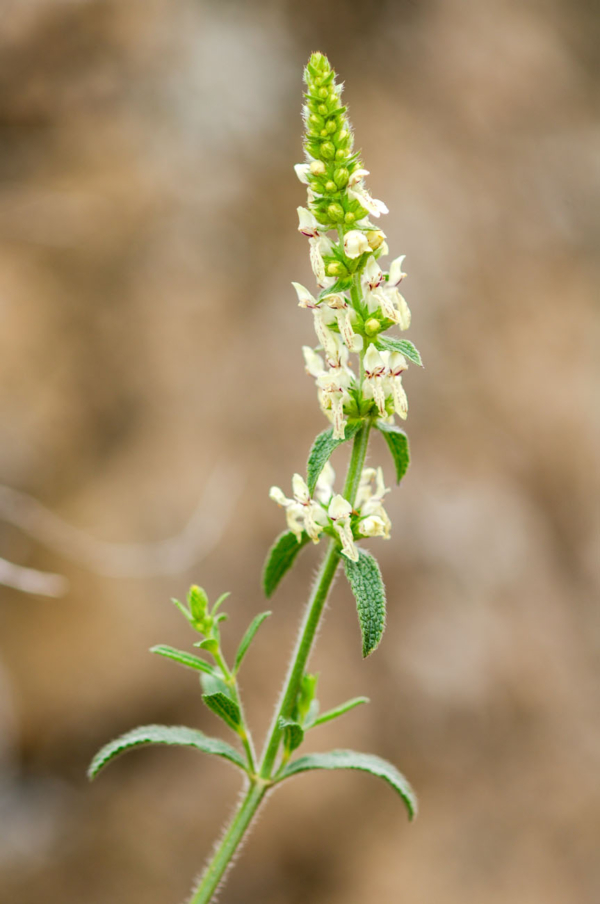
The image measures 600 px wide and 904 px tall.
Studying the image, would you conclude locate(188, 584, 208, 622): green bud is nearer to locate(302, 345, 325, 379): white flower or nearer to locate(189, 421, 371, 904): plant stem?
locate(189, 421, 371, 904): plant stem

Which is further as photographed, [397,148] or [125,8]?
[397,148]

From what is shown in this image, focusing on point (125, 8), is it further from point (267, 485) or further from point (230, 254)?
point (267, 485)

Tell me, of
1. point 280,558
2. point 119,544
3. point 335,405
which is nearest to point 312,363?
point 335,405

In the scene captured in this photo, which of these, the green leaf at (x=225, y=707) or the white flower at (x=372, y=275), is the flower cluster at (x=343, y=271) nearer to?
the white flower at (x=372, y=275)

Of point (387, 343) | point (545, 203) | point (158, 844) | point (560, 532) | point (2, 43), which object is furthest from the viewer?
point (545, 203)

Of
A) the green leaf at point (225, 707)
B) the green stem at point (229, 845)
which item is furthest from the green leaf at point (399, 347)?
the green stem at point (229, 845)

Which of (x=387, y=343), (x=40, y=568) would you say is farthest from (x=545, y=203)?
(x=387, y=343)

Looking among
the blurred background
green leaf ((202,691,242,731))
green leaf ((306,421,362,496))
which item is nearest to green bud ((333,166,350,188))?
green leaf ((306,421,362,496))

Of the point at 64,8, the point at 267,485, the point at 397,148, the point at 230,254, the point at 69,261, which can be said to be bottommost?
the point at 267,485
